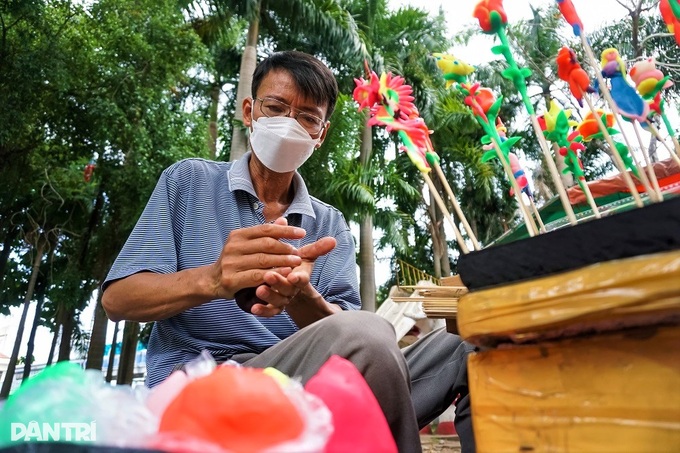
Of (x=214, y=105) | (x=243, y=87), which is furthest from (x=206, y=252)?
(x=214, y=105)

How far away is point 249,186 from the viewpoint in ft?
5.15

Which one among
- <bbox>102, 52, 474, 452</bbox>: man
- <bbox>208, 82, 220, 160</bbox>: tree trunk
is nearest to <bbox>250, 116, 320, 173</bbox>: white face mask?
<bbox>102, 52, 474, 452</bbox>: man

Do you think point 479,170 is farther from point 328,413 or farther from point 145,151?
point 328,413

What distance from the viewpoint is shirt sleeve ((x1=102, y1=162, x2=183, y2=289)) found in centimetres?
125

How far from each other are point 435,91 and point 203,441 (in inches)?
498

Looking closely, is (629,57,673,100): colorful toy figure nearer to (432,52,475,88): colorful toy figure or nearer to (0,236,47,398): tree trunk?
(432,52,475,88): colorful toy figure

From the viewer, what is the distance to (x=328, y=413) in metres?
0.51

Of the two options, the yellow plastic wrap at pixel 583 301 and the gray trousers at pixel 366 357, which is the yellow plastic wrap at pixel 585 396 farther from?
the gray trousers at pixel 366 357

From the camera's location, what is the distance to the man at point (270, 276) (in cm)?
97

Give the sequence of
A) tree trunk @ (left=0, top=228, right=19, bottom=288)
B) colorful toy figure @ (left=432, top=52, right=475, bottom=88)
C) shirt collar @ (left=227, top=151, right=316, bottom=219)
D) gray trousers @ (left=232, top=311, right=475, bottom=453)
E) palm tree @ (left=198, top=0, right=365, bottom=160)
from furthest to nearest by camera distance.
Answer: tree trunk @ (left=0, top=228, right=19, bottom=288) → palm tree @ (left=198, top=0, right=365, bottom=160) → shirt collar @ (left=227, top=151, right=316, bottom=219) → gray trousers @ (left=232, top=311, right=475, bottom=453) → colorful toy figure @ (left=432, top=52, right=475, bottom=88)

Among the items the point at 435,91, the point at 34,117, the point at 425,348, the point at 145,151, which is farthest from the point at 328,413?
the point at 435,91

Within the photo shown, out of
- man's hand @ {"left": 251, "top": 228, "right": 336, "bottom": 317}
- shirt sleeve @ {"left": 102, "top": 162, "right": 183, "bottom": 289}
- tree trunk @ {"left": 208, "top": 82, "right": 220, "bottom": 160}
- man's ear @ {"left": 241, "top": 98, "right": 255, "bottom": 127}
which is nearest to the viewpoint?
man's hand @ {"left": 251, "top": 228, "right": 336, "bottom": 317}

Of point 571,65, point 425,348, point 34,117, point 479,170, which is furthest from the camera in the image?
point 479,170

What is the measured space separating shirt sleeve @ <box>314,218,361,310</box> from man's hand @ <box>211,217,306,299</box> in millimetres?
587
